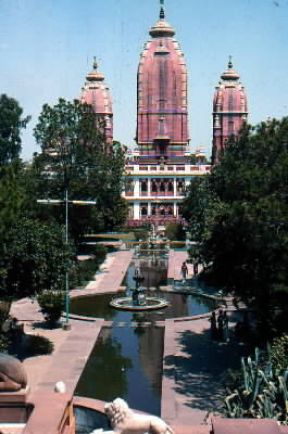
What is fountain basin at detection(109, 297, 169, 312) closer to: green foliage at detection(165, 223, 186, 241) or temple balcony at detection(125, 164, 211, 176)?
green foliage at detection(165, 223, 186, 241)

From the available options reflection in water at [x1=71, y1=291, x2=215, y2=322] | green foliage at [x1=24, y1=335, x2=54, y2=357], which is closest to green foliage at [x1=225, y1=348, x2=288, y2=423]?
green foliage at [x1=24, y1=335, x2=54, y2=357]

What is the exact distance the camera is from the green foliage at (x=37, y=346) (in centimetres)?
2088

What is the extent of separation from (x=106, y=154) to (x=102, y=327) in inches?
731

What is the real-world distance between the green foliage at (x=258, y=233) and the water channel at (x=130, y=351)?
341 cm

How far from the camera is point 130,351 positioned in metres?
21.9

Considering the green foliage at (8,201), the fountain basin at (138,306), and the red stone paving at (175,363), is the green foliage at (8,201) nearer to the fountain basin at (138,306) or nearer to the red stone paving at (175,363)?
the red stone paving at (175,363)

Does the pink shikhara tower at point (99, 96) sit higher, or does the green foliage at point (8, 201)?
the pink shikhara tower at point (99, 96)

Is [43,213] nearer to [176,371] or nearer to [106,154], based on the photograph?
[106,154]

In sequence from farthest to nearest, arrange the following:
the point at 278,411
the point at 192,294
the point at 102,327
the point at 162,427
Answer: the point at 192,294, the point at 102,327, the point at 278,411, the point at 162,427

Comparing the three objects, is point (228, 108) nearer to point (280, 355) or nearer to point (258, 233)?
point (258, 233)

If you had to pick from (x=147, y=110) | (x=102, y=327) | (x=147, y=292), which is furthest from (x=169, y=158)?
(x=102, y=327)

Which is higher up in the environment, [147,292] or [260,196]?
[260,196]

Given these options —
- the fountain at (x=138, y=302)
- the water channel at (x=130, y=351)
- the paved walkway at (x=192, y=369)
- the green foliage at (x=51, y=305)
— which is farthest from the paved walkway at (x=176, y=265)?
the green foliage at (x=51, y=305)

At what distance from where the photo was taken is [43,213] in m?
38.2
